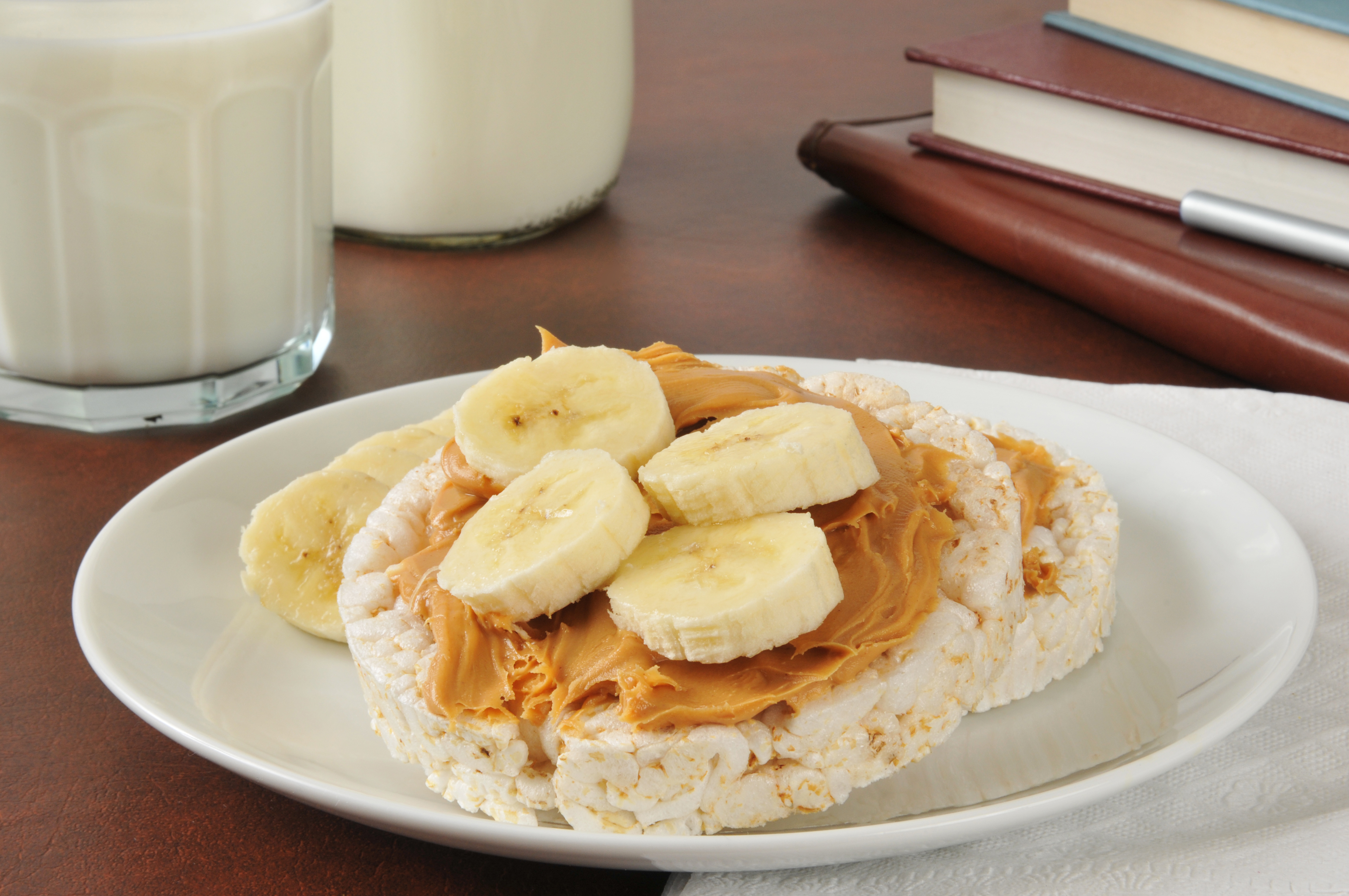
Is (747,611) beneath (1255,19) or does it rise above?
beneath

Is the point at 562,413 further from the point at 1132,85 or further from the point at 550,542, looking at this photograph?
the point at 1132,85

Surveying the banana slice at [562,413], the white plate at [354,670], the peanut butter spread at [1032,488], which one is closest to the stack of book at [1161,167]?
the white plate at [354,670]

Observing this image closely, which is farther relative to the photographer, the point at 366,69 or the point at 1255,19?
the point at 1255,19

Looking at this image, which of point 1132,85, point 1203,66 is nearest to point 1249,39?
point 1203,66

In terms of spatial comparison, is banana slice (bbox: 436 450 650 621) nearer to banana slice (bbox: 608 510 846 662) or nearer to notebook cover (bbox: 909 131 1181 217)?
banana slice (bbox: 608 510 846 662)

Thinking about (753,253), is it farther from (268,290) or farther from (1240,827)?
(1240,827)

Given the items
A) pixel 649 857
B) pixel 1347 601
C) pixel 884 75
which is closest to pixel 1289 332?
pixel 1347 601

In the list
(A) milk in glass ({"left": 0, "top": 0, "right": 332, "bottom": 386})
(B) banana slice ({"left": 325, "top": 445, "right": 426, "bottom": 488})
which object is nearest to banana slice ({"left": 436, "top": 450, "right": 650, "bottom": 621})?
(B) banana slice ({"left": 325, "top": 445, "right": 426, "bottom": 488})
